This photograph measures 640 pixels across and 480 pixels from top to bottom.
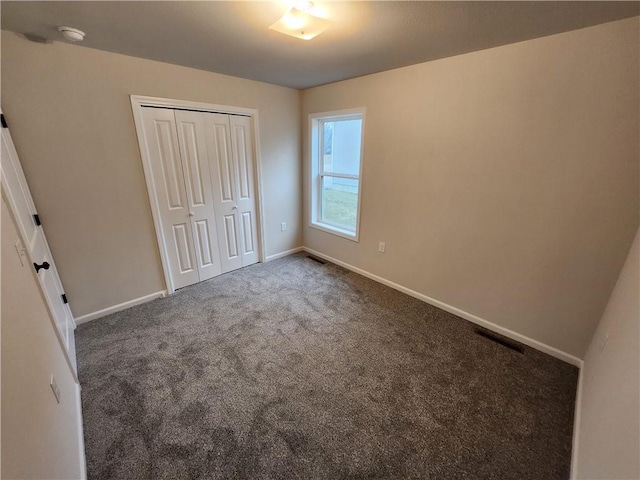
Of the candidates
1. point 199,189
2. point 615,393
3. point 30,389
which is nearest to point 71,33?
point 199,189

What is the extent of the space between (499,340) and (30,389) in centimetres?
291

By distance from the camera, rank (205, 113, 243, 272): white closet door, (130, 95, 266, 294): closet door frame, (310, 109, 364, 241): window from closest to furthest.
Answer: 1. (130, 95, 266, 294): closet door frame
2. (205, 113, 243, 272): white closet door
3. (310, 109, 364, 241): window

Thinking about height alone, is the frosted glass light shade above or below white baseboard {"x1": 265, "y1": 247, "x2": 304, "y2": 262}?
above

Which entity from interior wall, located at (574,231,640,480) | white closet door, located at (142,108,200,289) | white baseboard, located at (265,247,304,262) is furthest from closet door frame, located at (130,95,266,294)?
interior wall, located at (574,231,640,480)

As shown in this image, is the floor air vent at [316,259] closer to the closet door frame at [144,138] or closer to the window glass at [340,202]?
the window glass at [340,202]

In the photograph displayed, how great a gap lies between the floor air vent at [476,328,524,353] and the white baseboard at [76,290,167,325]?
126 inches

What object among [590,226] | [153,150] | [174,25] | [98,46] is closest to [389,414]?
[590,226]

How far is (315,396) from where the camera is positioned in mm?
1714

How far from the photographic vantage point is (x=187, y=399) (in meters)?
1.69

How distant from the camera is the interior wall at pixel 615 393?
96cm

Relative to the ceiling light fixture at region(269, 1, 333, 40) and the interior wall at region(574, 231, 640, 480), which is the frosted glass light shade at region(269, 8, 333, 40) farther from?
the interior wall at region(574, 231, 640, 480)

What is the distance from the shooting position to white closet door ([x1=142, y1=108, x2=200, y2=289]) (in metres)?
2.51

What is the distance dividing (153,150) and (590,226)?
142 inches

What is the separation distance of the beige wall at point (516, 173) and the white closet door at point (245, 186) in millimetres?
1305
